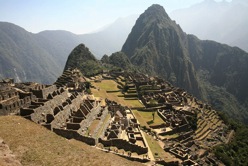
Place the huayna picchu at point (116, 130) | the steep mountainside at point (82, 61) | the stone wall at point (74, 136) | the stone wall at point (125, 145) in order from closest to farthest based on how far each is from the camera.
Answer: the huayna picchu at point (116, 130), the stone wall at point (74, 136), the stone wall at point (125, 145), the steep mountainside at point (82, 61)

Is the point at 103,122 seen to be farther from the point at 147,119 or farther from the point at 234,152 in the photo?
the point at 234,152

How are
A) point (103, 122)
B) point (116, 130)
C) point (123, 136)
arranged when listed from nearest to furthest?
1. point (123, 136)
2. point (116, 130)
3. point (103, 122)

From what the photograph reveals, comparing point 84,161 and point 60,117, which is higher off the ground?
point 60,117

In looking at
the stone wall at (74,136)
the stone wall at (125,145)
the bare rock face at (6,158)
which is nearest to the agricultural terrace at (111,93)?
the stone wall at (125,145)

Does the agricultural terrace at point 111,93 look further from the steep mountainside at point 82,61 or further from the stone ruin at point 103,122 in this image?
the steep mountainside at point 82,61

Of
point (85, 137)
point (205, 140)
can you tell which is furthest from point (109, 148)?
point (205, 140)

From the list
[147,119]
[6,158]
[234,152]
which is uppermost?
[6,158]

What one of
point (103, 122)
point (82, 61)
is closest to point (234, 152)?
point (103, 122)

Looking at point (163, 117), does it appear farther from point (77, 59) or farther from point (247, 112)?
point (247, 112)
